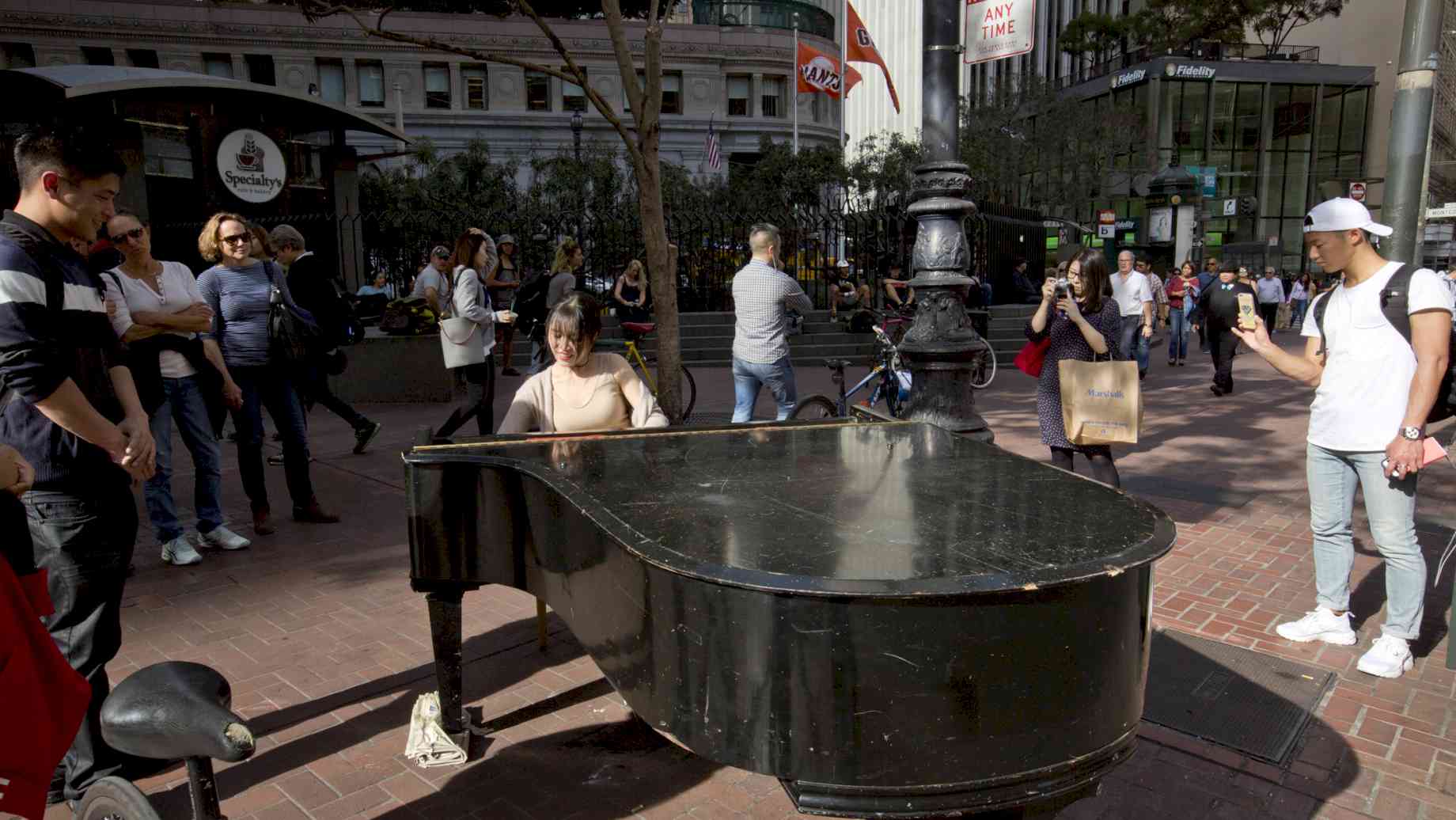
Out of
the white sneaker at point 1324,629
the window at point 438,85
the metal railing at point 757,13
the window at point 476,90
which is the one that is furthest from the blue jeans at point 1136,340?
the metal railing at point 757,13

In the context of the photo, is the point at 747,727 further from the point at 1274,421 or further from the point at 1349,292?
the point at 1274,421

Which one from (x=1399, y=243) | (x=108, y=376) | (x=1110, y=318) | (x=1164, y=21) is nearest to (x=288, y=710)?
(x=108, y=376)

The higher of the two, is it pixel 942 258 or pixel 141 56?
pixel 141 56

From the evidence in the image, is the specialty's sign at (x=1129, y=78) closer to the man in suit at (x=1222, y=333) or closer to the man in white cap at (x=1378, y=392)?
the man in suit at (x=1222, y=333)

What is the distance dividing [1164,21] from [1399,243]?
55.3 metres

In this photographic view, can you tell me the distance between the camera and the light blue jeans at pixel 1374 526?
412 cm

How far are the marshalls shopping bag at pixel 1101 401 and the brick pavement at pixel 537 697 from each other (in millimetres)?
930

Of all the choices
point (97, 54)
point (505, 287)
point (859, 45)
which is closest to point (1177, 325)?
point (505, 287)

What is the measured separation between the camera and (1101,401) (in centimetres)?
532

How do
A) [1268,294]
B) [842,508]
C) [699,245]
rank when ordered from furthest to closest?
[1268,294], [699,245], [842,508]

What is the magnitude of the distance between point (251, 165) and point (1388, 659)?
54.0 feet

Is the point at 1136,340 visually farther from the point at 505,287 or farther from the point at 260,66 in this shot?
the point at 260,66

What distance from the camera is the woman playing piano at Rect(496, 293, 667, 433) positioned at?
165 inches

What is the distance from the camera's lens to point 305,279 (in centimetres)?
766
